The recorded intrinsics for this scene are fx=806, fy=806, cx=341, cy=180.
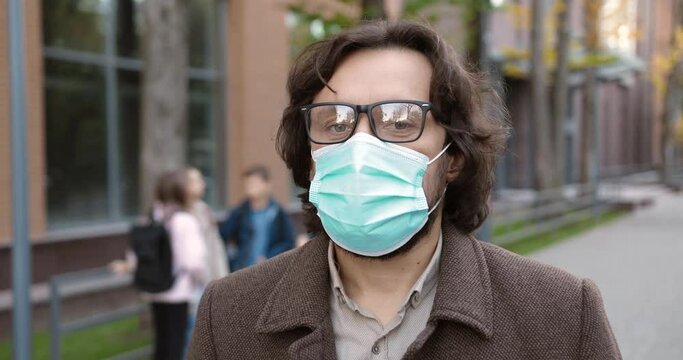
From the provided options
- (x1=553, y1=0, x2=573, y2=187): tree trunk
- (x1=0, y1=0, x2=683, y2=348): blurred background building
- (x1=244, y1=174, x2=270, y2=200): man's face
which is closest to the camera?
(x1=244, y1=174, x2=270, y2=200): man's face

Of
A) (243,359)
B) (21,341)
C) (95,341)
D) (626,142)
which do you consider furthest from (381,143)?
(626,142)

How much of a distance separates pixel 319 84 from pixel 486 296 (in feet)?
2.11

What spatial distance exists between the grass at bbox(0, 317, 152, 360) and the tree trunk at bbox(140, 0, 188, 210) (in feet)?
4.03

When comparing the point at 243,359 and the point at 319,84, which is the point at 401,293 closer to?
the point at 243,359

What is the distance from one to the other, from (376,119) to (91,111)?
29.6ft

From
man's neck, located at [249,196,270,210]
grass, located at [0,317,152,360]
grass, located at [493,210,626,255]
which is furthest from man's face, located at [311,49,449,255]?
grass, located at [493,210,626,255]

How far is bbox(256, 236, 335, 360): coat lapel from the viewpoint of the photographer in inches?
70.6

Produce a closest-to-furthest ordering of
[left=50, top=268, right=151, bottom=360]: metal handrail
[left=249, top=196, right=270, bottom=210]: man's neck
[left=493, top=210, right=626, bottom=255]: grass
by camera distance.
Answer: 1. [left=50, top=268, right=151, bottom=360]: metal handrail
2. [left=249, top=196, right=270, bottom=210]: man's neck
3. [left=493, top=210, right=626, bottom=255]: grass

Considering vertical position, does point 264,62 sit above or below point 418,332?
above

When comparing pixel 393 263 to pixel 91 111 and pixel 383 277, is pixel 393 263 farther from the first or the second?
pixel 91 111

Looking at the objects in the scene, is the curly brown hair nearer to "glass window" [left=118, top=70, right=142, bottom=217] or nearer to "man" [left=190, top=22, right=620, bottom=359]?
"man" [left=190, top=22, right=620, bottom=359]

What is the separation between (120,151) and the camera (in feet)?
34.8

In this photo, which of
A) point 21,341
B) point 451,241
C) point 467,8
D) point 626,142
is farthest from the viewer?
point 626,142

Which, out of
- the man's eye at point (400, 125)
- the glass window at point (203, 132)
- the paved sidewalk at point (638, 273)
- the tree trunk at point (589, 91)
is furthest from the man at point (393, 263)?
the tree trunk at point (589, 91)
